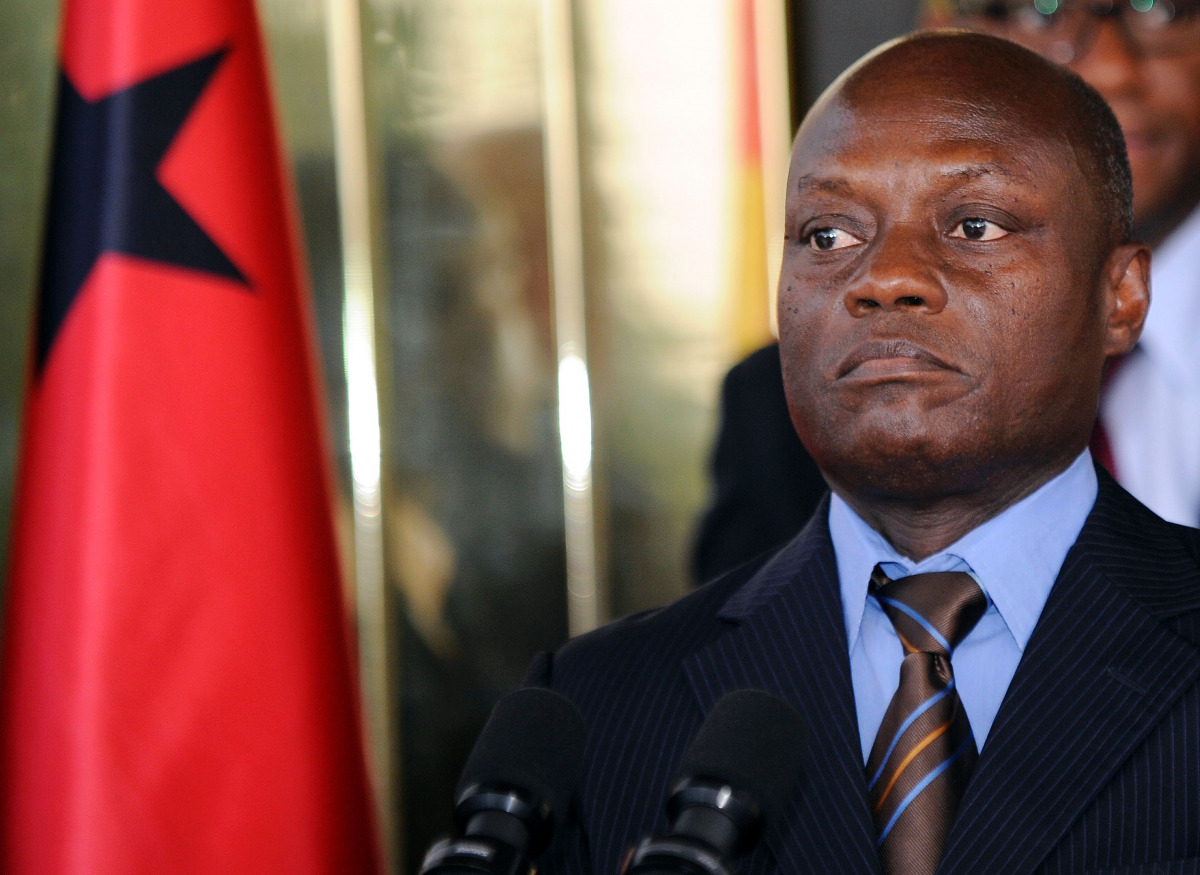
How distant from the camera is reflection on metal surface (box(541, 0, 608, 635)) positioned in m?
4.16

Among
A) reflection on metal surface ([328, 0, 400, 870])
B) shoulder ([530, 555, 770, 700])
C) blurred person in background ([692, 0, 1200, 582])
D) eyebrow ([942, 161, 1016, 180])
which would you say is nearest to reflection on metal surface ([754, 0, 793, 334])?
reflection on metal surface ([328, 0, 400, 870])

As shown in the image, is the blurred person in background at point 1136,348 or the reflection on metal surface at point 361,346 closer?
the blurred person in background at point 1136,348

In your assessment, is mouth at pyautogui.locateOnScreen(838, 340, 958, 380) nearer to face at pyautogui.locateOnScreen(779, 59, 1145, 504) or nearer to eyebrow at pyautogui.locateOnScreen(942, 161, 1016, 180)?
face at pyautogui.locateOnScreen(779, 59, 1145, 504)

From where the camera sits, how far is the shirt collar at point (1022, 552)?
122 cm

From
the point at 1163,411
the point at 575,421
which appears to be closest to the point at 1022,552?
the point at 1163,411

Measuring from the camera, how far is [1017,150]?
1.19m

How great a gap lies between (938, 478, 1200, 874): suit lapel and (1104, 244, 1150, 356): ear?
6.3 inches

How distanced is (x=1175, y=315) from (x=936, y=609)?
40.5 inches

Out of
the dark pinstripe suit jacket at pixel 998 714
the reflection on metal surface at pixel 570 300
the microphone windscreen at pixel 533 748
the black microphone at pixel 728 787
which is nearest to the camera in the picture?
the black microphone at pixel 728 787

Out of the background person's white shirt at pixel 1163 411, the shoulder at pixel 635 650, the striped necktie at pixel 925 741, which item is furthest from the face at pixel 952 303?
the background person's white shirt at pixel 1163 411

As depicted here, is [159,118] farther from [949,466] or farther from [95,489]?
[949,466]

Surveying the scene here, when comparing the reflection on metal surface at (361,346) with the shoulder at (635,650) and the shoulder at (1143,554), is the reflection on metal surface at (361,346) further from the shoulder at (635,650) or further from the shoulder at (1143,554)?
the shoulder at (1143,554)

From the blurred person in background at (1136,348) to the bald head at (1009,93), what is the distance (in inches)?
30.7

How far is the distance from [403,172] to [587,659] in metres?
2.98
